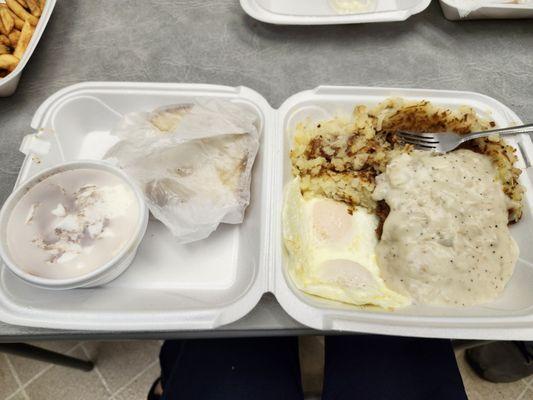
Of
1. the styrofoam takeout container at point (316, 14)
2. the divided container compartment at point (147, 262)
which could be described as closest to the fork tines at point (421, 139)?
the divided container compartment at point (147, 262)

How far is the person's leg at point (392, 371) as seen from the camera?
1.41m

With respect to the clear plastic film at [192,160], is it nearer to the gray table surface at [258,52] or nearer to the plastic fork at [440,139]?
the gray table surface at [258,52]

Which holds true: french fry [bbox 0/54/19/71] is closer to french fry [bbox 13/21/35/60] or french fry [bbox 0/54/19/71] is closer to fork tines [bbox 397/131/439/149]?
french fry [bbox 13/21/35/60]

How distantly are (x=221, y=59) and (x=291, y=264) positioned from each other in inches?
42.0

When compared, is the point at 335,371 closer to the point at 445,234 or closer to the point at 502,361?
the point at 445,234

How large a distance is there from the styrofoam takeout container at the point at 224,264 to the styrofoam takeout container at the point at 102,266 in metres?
0.08

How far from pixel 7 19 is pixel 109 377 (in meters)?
1.69

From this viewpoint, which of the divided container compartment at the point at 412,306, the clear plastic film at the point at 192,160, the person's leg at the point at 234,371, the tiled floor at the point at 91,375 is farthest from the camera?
the tiled floor at the point at 91,375

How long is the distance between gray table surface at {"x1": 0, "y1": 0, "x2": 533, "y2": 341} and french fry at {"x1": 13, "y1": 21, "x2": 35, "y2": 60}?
14 cm

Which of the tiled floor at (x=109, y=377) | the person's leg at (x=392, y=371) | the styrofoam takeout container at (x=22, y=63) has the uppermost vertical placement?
the styrofoam takeout container at (x=22, y=63)

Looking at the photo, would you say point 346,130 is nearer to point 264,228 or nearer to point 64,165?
point 264,228

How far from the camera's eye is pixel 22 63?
58.7 inches

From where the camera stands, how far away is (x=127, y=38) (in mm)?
1805

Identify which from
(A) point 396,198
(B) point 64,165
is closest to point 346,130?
(A) point 396,198
